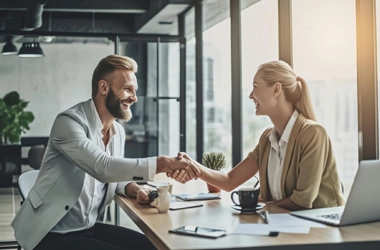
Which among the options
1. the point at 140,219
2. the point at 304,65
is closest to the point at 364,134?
the point at 304,65

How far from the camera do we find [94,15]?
8.53 metres

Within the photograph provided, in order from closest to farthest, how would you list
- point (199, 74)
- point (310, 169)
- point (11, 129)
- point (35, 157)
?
point (310, 169) < point (199, 74) < point (35, 157) < point (11, 129)

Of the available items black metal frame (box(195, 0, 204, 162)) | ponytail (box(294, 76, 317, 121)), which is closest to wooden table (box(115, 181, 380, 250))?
ponytail (box(294, 76, 317, 121))

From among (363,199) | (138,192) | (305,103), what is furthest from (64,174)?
(363,199)

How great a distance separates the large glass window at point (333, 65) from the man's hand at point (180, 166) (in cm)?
102

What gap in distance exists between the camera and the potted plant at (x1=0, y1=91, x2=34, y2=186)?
7.64 m

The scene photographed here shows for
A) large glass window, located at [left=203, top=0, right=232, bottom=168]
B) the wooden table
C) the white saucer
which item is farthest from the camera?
large glass window, located at [left=203, top=0, right=232, bottom=168]

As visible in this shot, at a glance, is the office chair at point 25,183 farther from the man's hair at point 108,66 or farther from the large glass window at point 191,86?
the large glass window at point 191,86

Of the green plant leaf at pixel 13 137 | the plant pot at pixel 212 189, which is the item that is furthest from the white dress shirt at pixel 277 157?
the green plant leaf at pixel 13 137

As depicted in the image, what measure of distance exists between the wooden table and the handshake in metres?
0.33

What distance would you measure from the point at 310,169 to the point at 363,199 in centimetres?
53

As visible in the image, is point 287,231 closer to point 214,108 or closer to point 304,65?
point 304,65

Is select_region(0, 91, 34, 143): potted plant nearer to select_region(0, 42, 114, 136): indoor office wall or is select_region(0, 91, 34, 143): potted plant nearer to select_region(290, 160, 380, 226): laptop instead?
select_region(0, 42, 114, 136): indoor office wall

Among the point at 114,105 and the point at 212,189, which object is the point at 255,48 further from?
the point at 114,105
